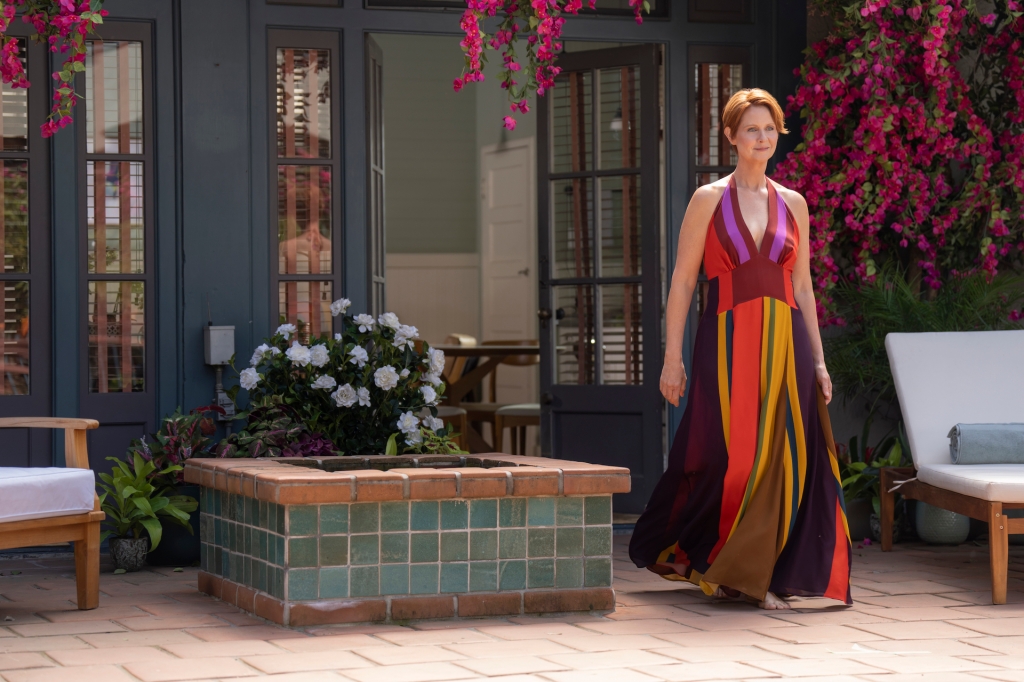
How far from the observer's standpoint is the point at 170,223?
4.98 meters

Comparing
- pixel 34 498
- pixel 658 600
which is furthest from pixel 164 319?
pixel 658 600

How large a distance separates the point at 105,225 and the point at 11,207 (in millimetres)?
340

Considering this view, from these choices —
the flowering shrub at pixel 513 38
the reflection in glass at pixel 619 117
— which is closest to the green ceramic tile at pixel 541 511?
the flowering shrub at pixel 513 38

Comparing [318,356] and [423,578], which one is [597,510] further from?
[318,356]

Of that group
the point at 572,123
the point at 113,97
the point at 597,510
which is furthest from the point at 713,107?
the point at 597,510

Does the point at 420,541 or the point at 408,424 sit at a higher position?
the point at 408,424

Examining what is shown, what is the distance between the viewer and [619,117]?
5500mm

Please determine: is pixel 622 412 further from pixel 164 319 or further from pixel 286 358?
pixel 164 319

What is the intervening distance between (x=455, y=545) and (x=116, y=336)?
2185 millimetres

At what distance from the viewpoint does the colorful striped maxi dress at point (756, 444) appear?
11.7ft

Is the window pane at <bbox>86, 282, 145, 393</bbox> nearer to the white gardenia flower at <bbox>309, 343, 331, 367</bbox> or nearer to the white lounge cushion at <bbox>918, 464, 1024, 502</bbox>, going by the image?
the white gardenia flower at <bbox>309, 343, 331, 367</bbox>

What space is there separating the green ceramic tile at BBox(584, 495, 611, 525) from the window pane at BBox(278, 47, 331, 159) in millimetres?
2264

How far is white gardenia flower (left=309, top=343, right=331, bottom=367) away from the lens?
4477 mm

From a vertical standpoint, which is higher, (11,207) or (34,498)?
(11,207)
